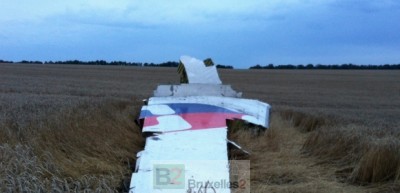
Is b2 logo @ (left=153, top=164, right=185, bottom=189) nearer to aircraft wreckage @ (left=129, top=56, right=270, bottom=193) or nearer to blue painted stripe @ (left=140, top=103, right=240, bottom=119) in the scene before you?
aircraft wreckage @ (left=129, top=56, right=270, bottom=193)

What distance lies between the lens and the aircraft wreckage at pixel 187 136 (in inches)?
187

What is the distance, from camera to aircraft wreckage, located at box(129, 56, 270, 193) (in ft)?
15.5

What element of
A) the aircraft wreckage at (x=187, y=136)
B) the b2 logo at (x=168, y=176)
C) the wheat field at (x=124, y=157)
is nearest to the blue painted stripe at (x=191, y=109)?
the aircraft wreckage at (x=187, y=136)

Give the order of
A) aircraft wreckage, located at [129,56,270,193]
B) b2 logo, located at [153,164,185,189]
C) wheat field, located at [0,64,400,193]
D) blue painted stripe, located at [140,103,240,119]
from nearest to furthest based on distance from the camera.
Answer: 1. wheat field, located at [0,64,400,193]
2. b2 logo, located at [153,164,185,189]
3. aircraft wreckage, located at [129,56,270,193]
4. blue painted stripe, located at [140,103,240,119]

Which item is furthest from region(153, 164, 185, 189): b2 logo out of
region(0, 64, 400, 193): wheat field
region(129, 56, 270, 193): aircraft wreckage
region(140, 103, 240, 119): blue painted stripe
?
region(140, 103, 240, 119): blue painted stripe

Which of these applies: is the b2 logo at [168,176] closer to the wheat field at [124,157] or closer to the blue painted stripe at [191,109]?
the wheat field at [124,157]

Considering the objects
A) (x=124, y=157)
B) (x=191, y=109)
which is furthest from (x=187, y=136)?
(x=191, y=109)

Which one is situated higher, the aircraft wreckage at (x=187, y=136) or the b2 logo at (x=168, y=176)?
the aircraft wreckage at (x=187, y=136)

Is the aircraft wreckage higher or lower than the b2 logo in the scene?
higher

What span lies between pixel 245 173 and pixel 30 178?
7.68ft

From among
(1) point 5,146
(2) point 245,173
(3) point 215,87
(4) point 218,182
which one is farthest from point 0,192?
(3) point 215,87

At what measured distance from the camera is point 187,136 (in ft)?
20.5

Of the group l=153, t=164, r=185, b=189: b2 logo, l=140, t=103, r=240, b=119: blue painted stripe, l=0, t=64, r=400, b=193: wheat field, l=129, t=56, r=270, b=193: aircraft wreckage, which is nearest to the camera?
l=0, t=64, r=400, b=193: wheat field

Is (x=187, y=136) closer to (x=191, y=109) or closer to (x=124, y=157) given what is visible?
(x=124, y=157)
